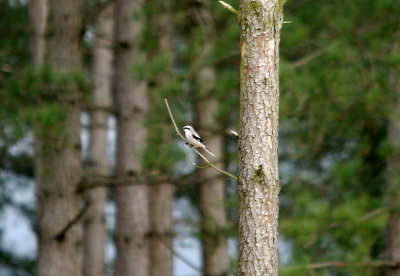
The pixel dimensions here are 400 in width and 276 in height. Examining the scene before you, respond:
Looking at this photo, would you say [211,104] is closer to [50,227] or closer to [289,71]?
[289,71]

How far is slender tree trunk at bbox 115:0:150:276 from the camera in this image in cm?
943

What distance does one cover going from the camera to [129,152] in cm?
944

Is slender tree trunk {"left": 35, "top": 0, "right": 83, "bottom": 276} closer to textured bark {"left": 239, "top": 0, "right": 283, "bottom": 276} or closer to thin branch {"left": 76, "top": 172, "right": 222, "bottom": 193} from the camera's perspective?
thin branch {"left": 76, "top": 172, "right": 222, "bottom": 193}

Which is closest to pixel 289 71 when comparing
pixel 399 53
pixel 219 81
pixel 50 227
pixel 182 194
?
pixel 219 81

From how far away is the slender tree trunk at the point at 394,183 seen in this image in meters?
9.61

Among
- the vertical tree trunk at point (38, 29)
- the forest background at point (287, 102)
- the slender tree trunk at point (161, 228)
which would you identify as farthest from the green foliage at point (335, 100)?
the vertical tree trunk at point (38, 29)

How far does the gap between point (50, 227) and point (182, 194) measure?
9.59m

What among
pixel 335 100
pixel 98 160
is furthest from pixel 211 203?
pixel 98 160

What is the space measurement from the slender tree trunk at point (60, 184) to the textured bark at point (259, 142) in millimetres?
3783

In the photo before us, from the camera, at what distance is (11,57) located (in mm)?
12289

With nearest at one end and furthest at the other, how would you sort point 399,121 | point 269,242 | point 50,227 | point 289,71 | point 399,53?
1. point 269,242
2. point 50,227
3. point 289,71
4. point 399,53
5. point 399,121

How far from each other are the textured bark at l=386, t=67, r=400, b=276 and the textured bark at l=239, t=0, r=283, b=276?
5846 millimetres

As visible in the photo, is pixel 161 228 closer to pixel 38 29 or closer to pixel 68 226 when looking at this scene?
pixel 68 226

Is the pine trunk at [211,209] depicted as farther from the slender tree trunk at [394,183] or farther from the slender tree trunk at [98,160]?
the slender tree trunk at [98,160]
